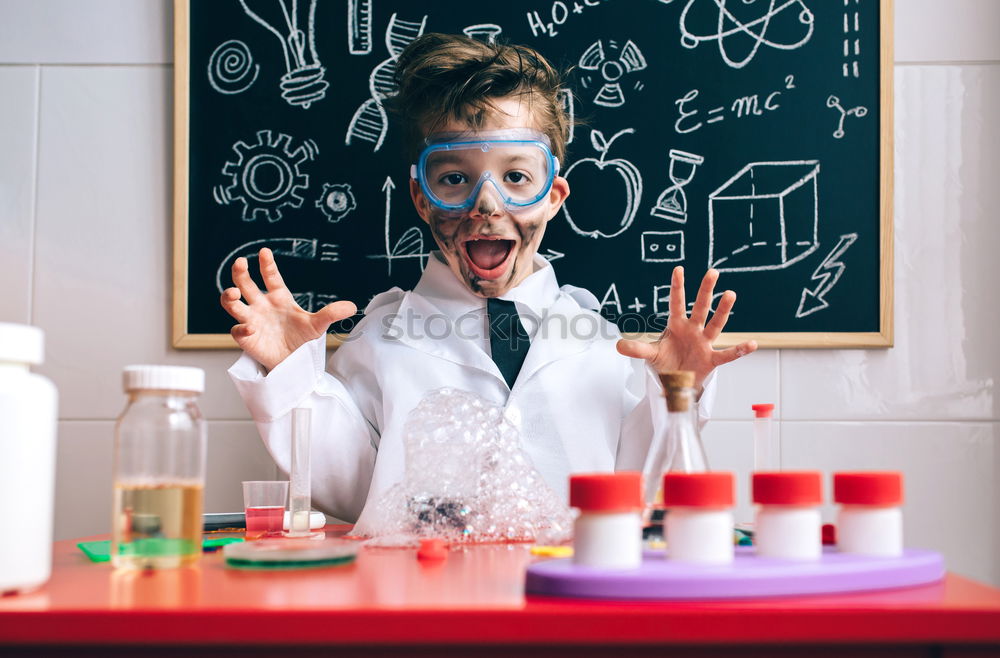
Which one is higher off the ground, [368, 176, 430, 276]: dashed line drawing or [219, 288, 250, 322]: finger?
[368, 176, 430, 276]: dashed line drawing

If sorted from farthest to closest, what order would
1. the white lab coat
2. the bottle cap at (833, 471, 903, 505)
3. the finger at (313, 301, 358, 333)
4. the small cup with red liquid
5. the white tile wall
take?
the white tile wall → the white lab coat → the finger at (313, 301, 358, 333) → the small cup with red liquid → the bottle cap at (833, 471, 903, 505)

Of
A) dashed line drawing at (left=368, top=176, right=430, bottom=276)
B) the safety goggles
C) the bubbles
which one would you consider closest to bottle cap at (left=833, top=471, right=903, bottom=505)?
the bubbles

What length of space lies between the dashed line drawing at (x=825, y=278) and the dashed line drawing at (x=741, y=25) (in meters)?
0.45

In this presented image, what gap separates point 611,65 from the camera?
1.89 m

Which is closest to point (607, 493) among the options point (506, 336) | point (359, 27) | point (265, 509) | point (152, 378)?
point (152, 378)

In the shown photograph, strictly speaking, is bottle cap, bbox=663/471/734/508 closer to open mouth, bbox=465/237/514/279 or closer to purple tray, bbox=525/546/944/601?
purple tray, bbox=525/546/944/601

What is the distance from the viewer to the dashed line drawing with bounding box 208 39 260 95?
1.90 metres

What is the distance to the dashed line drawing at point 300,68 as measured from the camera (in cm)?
189

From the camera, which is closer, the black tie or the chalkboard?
the black tie

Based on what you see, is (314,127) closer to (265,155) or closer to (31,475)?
(265,155)

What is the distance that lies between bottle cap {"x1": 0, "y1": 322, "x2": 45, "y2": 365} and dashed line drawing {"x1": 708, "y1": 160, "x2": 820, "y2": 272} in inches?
57.1

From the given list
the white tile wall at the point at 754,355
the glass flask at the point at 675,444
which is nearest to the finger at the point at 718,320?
the white tile wall at the point at 754,355

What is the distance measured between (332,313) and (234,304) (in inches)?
6.0

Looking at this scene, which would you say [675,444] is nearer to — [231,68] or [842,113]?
[842,113]
